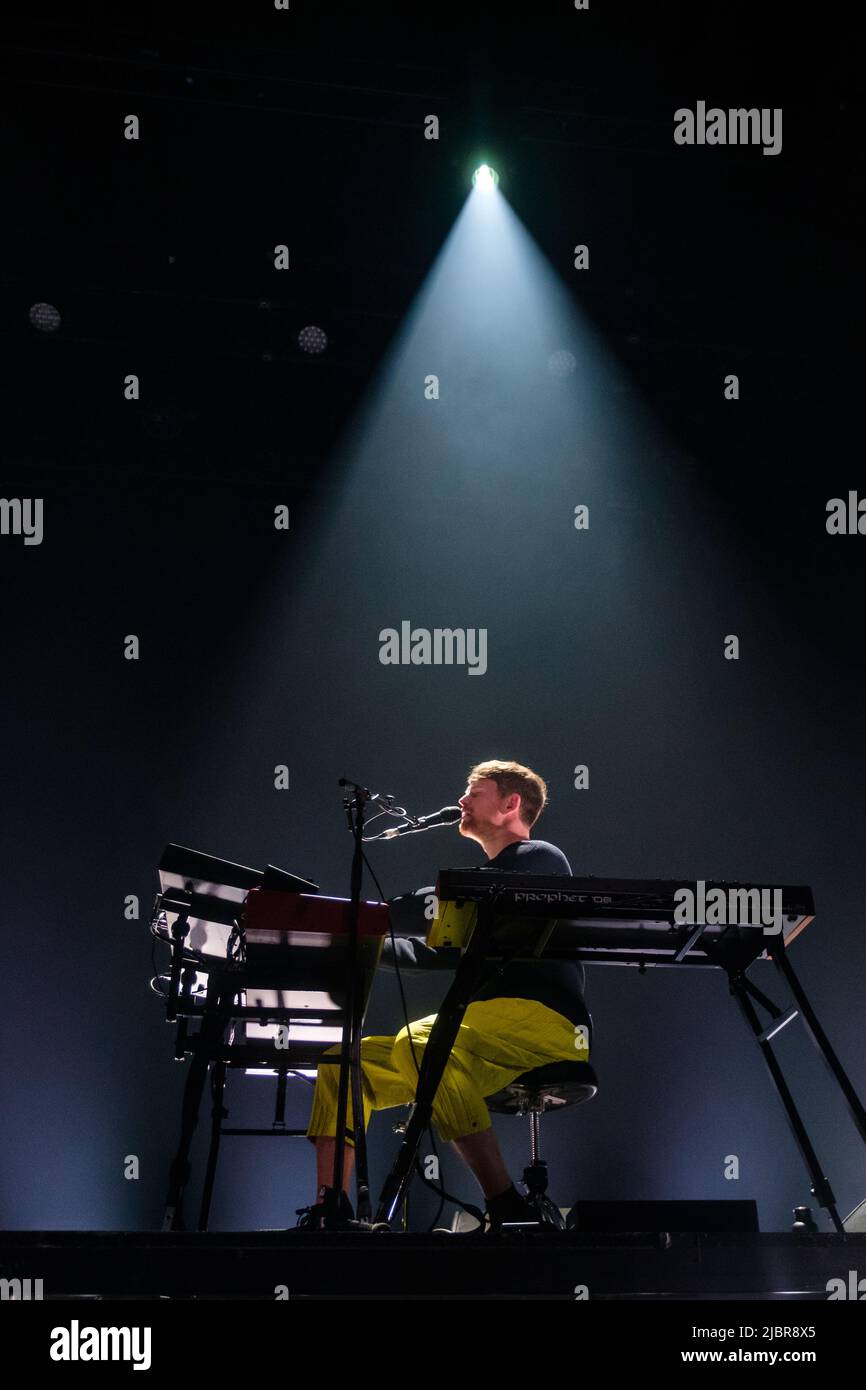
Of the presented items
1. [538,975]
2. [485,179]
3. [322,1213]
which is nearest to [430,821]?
[538,975]

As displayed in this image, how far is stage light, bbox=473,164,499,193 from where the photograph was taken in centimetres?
561

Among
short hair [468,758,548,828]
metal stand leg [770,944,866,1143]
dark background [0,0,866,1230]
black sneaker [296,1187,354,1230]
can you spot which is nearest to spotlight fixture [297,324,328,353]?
dark background [0,0,866,1230]

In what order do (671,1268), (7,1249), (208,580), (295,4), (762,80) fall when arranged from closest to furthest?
1. (7,1249)
2. (671,1268)
3. (295,4)
4. (762,80)
5. (208,580)

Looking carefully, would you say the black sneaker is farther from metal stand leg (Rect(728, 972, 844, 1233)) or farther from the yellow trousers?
metal stand leg (Rect(728, 972, 844, 1233))

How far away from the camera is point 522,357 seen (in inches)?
236

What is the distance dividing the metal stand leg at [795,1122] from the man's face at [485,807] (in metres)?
0.95

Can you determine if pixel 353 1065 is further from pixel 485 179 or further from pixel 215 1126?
pixel 485 179

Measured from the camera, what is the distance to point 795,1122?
309cm

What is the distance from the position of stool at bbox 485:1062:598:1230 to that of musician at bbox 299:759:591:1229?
0.04 meters

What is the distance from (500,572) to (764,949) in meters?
2.90

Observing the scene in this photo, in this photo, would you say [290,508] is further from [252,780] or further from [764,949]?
[764,949]

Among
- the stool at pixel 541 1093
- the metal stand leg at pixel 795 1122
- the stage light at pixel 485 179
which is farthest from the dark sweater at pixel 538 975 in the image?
the stage light at pixel 485 179

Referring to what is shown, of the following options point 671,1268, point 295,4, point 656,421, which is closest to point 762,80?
point 656,421

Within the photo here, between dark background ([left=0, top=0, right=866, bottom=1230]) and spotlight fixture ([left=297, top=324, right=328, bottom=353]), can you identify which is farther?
spotlight fixture ([left=297, top=324, right=328, bottom=353])
